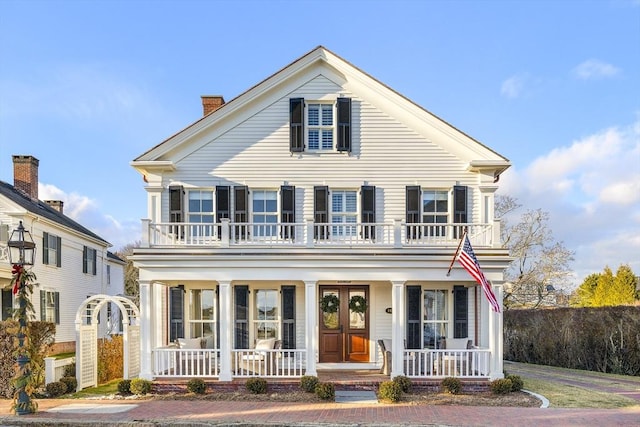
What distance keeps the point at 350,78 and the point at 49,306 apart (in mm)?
17413

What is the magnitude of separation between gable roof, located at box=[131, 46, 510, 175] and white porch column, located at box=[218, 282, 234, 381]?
14.7ft

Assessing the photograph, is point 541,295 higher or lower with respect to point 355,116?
lower

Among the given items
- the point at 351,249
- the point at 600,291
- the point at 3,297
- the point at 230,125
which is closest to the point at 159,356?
the point at 351,249

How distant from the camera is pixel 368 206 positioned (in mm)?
15500

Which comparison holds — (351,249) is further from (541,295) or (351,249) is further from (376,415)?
(541,295)

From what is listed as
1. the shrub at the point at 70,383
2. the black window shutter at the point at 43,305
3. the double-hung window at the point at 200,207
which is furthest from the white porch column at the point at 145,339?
the black window shutter at the point at 43,305

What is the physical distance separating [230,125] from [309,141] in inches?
101

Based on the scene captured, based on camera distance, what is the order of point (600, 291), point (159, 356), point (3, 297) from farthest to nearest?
point (600, 291)
point (3, 297)
point (159, 356)

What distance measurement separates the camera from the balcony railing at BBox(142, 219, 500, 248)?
13.8m

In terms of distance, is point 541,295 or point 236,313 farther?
point 541,295

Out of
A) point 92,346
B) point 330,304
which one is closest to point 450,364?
point 330,304

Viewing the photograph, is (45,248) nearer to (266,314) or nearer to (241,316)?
(241,316)

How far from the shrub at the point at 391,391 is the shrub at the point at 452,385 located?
1.36m

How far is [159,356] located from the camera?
1371 centimetres
